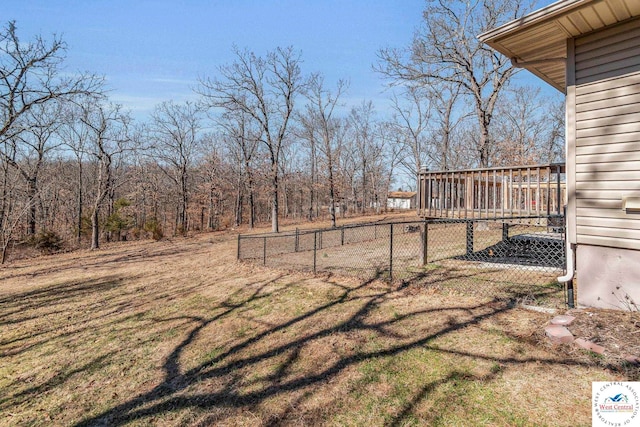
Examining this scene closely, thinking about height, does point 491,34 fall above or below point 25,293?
above

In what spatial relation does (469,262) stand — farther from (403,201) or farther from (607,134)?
(403,201)

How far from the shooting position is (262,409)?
9.45 ft

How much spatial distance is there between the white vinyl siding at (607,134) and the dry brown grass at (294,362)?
4.72 ft

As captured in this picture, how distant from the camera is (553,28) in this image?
415 cm

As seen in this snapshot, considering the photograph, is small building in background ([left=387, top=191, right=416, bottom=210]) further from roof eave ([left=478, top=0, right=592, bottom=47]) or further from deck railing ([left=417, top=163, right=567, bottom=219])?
roof eave ([left=478, top=0, right=592, bottom=47])

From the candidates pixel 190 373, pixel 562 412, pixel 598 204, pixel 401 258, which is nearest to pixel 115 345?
pixel 190 373

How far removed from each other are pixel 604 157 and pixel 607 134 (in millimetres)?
284

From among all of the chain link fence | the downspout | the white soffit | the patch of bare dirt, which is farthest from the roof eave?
the patch of bare dirt

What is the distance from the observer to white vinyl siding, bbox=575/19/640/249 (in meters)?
3.74

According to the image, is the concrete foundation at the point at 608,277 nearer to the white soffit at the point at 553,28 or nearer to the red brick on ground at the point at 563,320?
the red brick on ground at the point at 563,320

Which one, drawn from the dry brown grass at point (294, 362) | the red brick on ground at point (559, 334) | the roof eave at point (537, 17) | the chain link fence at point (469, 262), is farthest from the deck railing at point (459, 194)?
the red brick on ground at point (559, 334)

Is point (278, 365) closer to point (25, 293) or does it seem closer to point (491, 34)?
point (491, 34)

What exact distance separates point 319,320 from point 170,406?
2.14 meters

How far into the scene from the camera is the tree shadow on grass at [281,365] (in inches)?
118
